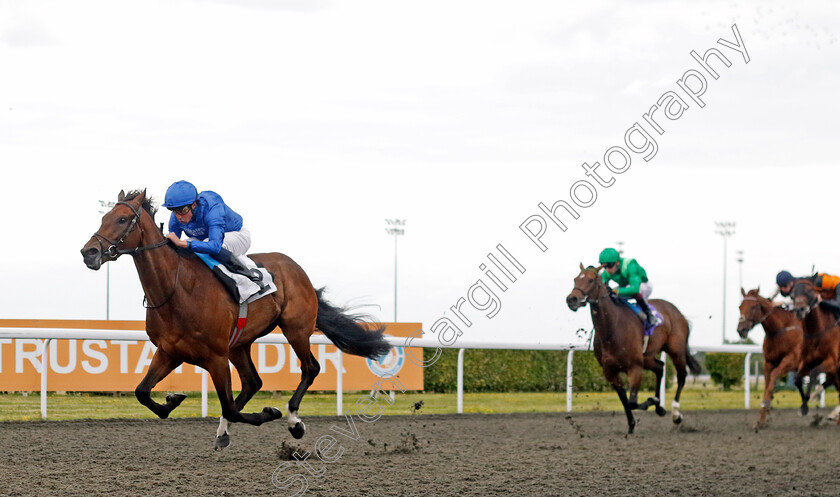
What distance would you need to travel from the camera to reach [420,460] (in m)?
6.79

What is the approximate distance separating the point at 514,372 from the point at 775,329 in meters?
6.53

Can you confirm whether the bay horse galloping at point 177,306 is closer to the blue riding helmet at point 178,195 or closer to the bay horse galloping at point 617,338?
the blue riding helmet at point 178,195

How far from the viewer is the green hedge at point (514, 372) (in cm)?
1537

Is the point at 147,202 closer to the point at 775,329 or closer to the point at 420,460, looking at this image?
the point at 420,460

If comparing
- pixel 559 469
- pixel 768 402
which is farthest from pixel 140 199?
pixel 768 402

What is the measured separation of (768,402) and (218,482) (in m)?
6.55

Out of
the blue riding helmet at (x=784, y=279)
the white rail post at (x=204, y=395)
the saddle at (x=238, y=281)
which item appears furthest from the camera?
the blue riding helmet at (x=784, y=279)

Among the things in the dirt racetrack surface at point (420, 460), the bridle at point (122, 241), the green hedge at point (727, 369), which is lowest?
the green hedge at point (727, 369)

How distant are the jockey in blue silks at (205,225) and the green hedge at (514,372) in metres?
9.31

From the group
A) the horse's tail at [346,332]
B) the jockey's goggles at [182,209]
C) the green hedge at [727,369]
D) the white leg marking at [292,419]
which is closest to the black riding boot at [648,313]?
the horse's tail at [346,332]

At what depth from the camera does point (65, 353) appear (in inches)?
362

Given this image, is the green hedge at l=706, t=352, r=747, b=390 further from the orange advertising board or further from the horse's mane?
the horse's mane

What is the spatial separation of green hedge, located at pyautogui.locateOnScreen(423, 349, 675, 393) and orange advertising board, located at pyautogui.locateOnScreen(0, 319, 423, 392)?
424 centimetres

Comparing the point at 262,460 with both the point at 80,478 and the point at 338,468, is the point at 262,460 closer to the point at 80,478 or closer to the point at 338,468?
the point at 338,468
